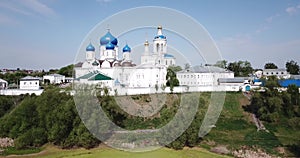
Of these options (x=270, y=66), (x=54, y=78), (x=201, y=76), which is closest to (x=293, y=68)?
(x=270, y=66)

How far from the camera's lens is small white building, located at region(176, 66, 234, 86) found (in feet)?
82.0

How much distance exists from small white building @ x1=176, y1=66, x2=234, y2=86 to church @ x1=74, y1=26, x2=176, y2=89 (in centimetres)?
223

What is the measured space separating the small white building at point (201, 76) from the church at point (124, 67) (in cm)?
223

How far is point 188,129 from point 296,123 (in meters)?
7.26

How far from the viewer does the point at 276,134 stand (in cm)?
1546

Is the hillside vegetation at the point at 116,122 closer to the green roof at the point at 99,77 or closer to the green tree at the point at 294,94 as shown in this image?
the green tree at the point at 294,94

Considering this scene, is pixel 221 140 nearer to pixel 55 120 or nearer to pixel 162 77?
pixel 55 120

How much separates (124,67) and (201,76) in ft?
23.6

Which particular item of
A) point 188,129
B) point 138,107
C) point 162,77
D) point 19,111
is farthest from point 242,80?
point 19,111

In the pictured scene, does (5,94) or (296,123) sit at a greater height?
(5,94)

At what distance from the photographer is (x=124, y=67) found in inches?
948

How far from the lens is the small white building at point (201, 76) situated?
2500cm

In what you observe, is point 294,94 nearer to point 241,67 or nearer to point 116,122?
point 116,122

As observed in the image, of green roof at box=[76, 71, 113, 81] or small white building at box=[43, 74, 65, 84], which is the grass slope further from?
small white building at box=[43, 74, 65, 84]
